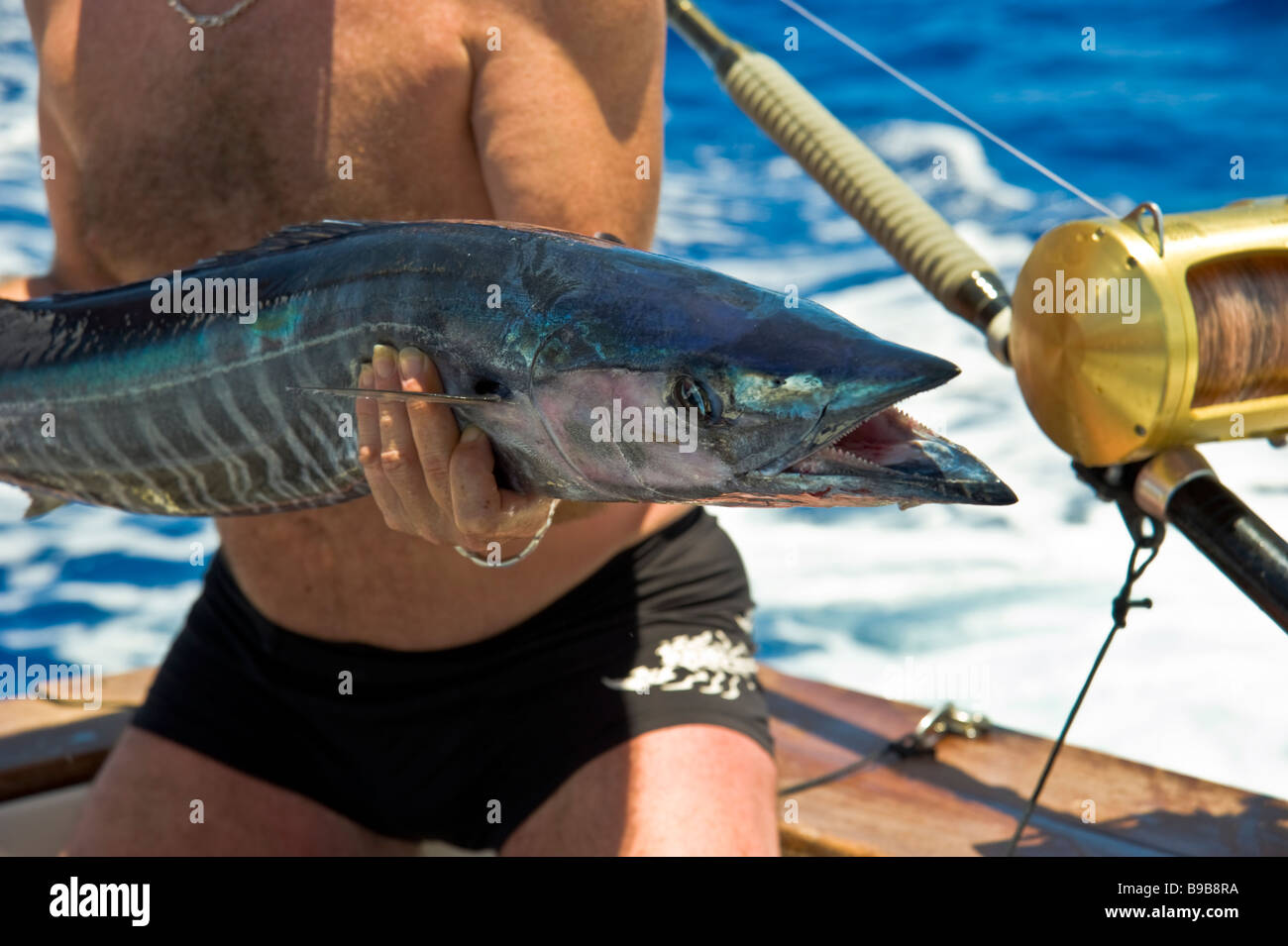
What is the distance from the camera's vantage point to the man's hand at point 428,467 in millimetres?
1468

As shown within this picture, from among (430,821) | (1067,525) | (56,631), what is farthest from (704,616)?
(56,631)

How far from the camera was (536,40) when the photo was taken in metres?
2.08

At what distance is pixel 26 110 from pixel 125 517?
437cm

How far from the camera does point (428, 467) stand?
154cm

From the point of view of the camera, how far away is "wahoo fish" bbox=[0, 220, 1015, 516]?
3.80 feet

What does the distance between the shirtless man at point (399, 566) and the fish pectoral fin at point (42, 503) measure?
43 cm

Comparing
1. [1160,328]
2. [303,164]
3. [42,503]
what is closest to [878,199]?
[1160,328]

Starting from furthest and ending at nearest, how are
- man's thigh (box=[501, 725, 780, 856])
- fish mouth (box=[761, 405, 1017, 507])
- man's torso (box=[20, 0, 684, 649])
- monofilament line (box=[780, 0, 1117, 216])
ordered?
monofilament line (box=[780, 0, 1117, 216])
man's torso (box=[20, 0, 684, 649])
man's thigh (box=[501, 725, 780, 856])
fish mouth (box=[761, 405, 1017, 507])

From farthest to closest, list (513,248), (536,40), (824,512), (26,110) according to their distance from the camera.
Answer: (26,110) < (824,512) < (536,40) < (513,248)

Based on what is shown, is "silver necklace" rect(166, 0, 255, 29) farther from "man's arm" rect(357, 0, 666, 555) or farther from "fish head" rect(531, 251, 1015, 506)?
"fish head" rect(531, 251, 1015, 506)

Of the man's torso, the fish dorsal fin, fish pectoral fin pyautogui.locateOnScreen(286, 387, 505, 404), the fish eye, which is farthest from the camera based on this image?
the man's torso

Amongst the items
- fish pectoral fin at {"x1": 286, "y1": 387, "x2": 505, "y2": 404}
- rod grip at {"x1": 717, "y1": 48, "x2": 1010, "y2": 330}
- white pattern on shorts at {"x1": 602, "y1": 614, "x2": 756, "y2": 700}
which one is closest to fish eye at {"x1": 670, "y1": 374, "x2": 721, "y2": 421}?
fish pectoral fin at {"x1": 286, "y1": 387, "x2": 505, "y2": 404}

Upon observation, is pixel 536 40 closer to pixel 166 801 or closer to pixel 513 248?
pixel 513 248

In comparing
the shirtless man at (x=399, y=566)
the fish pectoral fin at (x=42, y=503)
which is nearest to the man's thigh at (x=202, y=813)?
the shirtless man at (x=399, y=566)
